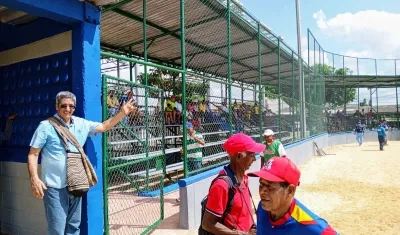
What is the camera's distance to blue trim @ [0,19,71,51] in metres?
3.96

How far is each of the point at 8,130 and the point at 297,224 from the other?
3.89m

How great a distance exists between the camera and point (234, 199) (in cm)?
254

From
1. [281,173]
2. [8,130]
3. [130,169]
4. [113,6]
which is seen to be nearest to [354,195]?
[130,169]

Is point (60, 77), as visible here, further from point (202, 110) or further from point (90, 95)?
point (202, 110)

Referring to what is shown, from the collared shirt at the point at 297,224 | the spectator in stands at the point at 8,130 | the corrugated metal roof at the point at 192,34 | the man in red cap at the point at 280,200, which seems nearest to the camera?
the collared shirt at the point at 297,224

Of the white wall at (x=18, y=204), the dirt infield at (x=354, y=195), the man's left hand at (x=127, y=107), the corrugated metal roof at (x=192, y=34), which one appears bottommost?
the dirt infield at (x=354, y=195)

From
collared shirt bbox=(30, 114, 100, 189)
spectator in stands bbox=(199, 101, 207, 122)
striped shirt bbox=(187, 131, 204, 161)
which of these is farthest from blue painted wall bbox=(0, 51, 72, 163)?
spectator in stands bbox=(199, 101, 207, 122)

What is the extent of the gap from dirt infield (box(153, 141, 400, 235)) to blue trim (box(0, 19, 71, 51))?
3232 mm

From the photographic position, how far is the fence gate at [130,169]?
4527 mm

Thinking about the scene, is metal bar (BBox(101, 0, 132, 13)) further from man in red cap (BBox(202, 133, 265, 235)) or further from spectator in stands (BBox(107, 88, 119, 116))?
Answer: man in red cap (BBox(202, 133, 265, 235))

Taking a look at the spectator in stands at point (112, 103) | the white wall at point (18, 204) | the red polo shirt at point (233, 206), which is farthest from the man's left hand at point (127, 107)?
the spectator in stands at point (112, 103)

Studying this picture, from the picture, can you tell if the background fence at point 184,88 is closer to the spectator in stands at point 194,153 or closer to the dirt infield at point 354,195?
the spectator in stands at point 194,153

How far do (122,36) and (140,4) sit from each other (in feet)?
7.58

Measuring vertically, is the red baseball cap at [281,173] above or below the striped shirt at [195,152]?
above
